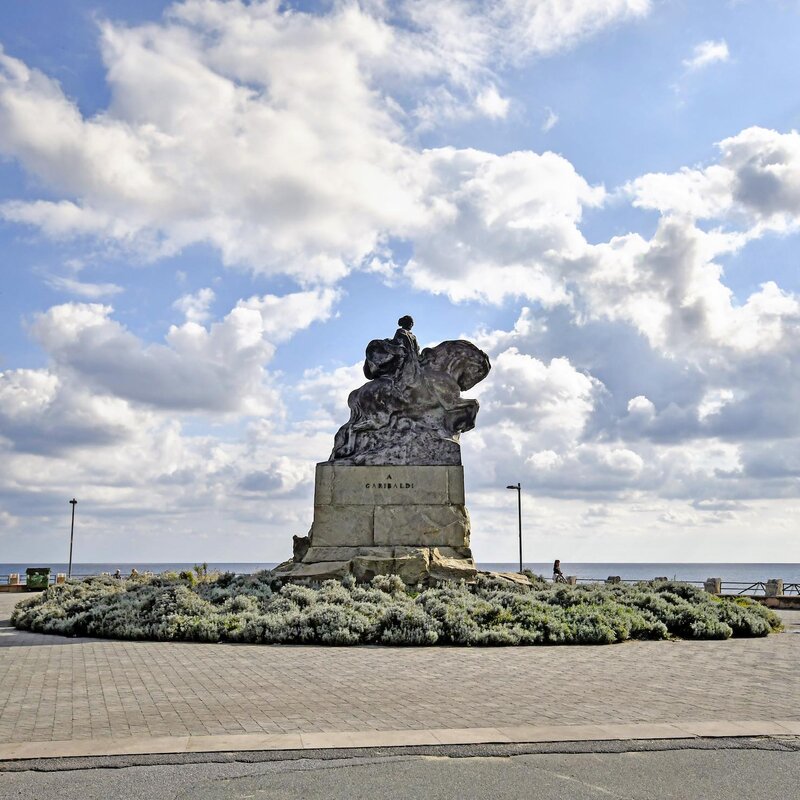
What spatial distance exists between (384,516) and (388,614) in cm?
516

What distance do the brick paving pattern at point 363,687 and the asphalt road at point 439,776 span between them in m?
0.88

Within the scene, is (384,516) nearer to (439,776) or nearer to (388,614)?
(388,614)

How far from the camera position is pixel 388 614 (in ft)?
45.4

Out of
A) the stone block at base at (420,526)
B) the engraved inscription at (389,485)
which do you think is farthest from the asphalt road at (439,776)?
the engraved inscription at (389,485)

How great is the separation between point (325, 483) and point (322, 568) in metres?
2.03

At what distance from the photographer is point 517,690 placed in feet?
29.5

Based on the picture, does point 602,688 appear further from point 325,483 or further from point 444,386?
point 444,386

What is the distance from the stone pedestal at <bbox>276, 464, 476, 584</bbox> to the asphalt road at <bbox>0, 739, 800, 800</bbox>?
11956 mm

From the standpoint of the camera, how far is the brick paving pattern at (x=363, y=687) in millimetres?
7395

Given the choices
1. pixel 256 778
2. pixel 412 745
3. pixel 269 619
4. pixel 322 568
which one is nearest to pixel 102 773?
pixel 256 778

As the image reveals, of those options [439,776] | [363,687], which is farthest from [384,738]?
[363,687]

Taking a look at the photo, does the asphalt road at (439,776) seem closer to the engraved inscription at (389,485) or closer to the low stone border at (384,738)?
the low stone border at (384,738)

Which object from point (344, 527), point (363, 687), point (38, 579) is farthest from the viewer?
point (38, 579)

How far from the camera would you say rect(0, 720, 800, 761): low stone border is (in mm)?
6309
